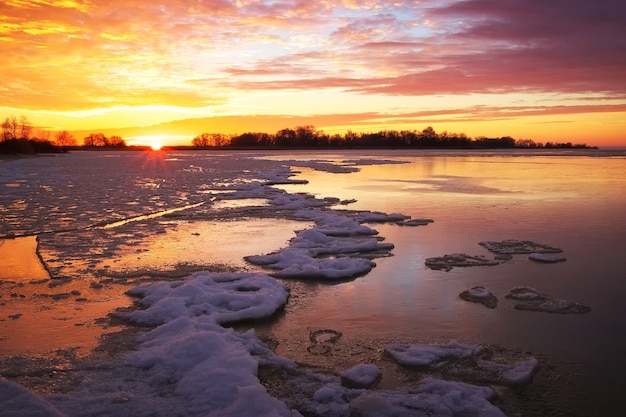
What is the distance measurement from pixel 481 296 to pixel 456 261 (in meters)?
1.84

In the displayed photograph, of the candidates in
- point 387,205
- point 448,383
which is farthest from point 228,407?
point 387,205

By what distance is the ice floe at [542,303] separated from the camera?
5.79 metres

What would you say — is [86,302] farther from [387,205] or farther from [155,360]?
[387,205]

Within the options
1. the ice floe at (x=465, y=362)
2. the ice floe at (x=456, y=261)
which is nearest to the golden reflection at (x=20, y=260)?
the ice floe at (x=465, y=362)

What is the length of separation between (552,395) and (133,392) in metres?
3.36

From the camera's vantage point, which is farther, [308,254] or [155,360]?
[308,254]

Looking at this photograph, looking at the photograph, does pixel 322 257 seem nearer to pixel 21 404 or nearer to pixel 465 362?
pixel 465 362

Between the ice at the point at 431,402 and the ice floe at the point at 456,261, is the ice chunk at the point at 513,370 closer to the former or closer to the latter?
the ice at the point at 431,402

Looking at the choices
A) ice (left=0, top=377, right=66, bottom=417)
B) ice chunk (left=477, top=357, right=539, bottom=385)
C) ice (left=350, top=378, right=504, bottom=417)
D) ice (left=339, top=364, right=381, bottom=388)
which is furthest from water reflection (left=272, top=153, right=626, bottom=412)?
ice (left=0, top=377, right=66, bottom=417)

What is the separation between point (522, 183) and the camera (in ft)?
74.9

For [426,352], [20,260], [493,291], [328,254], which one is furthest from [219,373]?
[20,260]

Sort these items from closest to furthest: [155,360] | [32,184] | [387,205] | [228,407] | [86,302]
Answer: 1. [228,407]
2. [155,360]
3. [86,302]
4. [387,205]
5. [32,184]

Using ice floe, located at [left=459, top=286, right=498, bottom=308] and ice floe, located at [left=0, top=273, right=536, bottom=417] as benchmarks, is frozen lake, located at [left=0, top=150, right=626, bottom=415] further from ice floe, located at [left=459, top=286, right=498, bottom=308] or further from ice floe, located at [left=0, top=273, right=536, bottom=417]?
ice floe, located at [left=0, top=273, right=536, bottom=417]

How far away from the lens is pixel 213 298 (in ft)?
20.4
